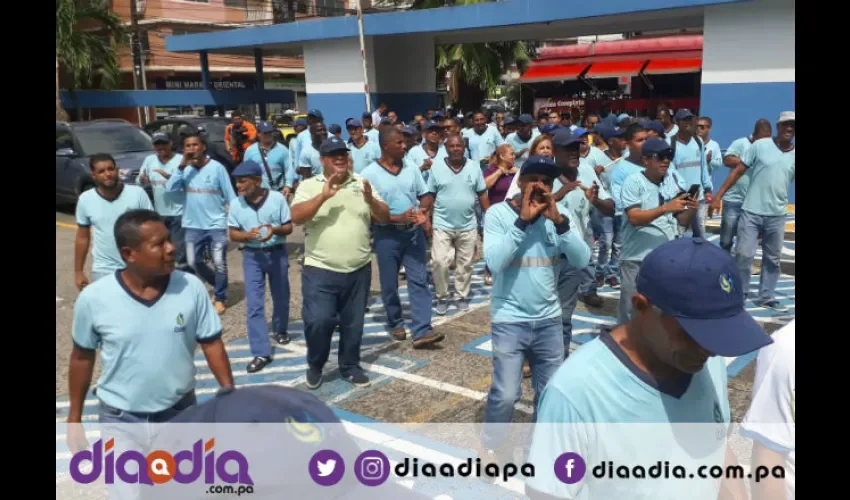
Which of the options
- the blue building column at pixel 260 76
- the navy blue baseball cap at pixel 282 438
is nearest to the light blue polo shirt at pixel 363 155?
the navy blue baseball cap at pixel 282 438

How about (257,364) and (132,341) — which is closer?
→ (132,341)

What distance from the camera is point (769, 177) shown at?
6.91m

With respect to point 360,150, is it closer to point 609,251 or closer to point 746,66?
point 609,251

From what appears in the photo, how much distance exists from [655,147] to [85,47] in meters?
24.3

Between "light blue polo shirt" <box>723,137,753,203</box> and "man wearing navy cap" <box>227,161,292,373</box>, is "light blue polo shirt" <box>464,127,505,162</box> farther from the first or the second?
"man wearing navy cap" <box>227,161,292,373</box>

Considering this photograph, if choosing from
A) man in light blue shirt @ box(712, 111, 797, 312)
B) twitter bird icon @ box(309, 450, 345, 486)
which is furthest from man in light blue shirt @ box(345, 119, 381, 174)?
twitter bird icon @ box(309, 450, 345, 486)

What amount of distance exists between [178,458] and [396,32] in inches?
614

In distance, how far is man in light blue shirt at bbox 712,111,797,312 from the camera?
22.6ft

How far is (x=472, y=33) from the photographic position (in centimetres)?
1859

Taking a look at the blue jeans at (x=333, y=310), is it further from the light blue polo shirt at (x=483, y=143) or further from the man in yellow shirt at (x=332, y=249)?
the light blue polo shirt at (x=483, y=143)

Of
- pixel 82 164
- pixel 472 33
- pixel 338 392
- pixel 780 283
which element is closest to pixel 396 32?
pixel 472 33

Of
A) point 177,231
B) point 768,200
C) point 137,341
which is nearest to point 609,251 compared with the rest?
point 768,200

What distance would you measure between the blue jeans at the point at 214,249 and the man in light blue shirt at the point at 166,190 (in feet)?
1.19

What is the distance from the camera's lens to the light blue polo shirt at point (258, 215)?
6180mm
